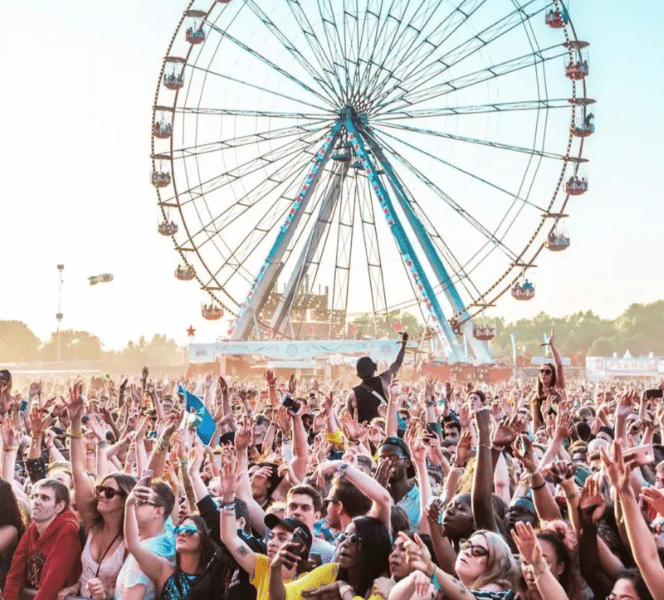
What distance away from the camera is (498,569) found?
171 inches

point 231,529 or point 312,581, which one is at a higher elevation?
point 231,529

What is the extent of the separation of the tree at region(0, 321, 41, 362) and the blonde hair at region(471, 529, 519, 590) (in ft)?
330

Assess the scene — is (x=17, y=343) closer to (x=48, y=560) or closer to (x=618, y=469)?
(x=48, y=560)

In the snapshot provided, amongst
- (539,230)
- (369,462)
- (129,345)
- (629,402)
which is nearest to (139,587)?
(369,462)

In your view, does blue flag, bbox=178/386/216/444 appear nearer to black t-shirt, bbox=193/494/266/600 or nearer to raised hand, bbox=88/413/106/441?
raised hand, bbox=88/413/106/441

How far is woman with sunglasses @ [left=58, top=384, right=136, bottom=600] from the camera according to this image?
210 inches

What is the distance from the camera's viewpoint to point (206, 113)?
3053cm

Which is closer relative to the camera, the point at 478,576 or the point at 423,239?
the point at 478,576

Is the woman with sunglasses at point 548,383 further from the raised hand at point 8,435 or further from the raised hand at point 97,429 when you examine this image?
the raised hand at point 8,435

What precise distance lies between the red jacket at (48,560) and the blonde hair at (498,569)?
86.8 inches

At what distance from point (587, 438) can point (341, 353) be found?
27.0m

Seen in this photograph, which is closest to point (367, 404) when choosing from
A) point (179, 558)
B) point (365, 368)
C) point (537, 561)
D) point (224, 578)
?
point (365, 368)

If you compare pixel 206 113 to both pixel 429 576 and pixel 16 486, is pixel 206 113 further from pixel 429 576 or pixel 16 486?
pixel 429 576

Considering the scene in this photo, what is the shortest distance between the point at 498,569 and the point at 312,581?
32.6 inches
